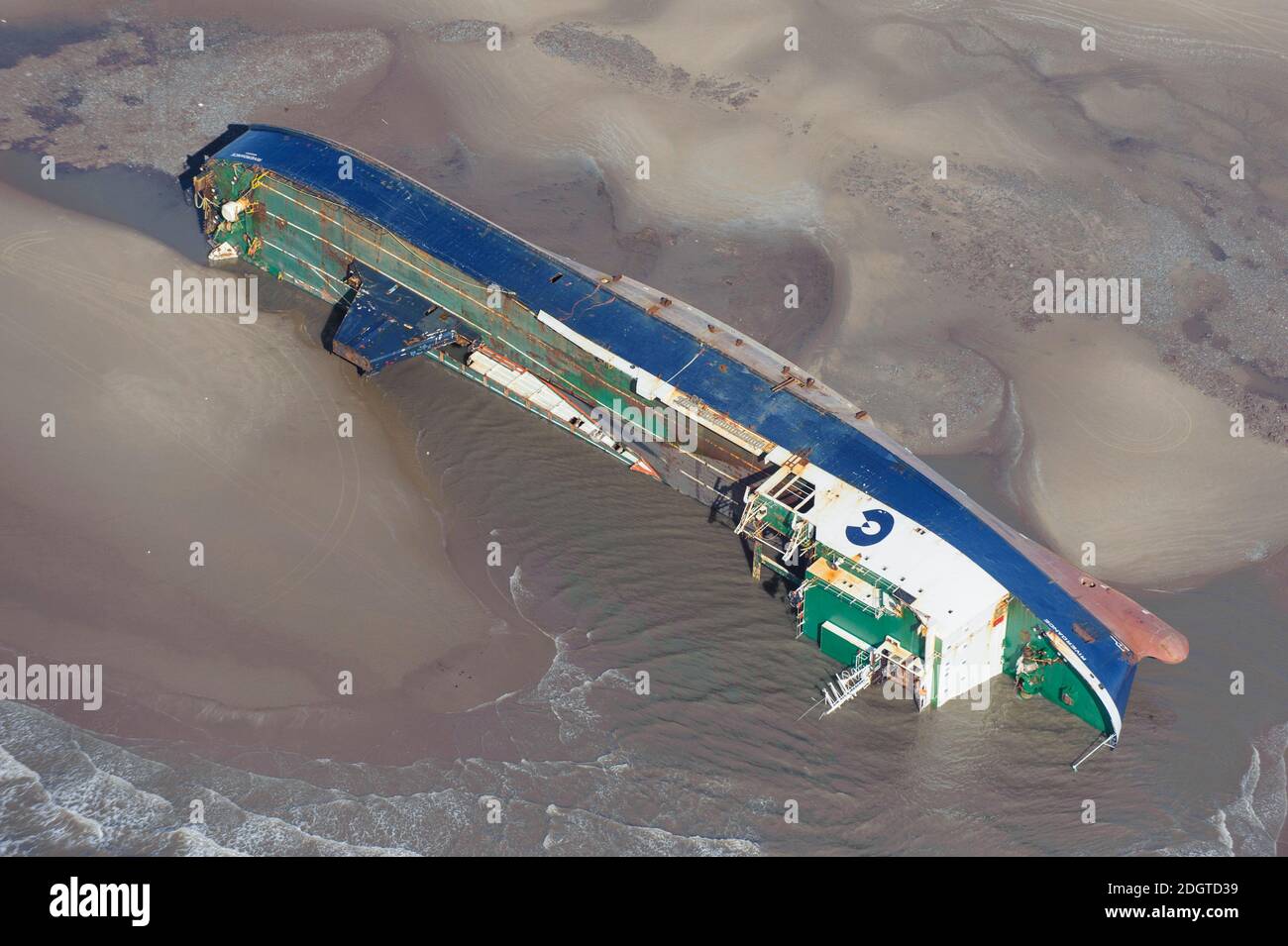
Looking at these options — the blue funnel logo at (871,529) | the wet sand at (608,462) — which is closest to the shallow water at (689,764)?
the wet sand at (608,462)

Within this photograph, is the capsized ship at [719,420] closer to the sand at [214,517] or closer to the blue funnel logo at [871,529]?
the blue funnel logo at [871,529]

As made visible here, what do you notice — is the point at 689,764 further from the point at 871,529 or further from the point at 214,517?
the point at 214,517

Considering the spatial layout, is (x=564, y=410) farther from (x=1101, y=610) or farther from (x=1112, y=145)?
(x=1112, y=145)

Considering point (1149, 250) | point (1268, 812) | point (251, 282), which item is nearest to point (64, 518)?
point (251, 282)

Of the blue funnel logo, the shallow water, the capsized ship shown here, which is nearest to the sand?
the shallow water

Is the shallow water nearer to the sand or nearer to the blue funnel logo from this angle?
the sand
